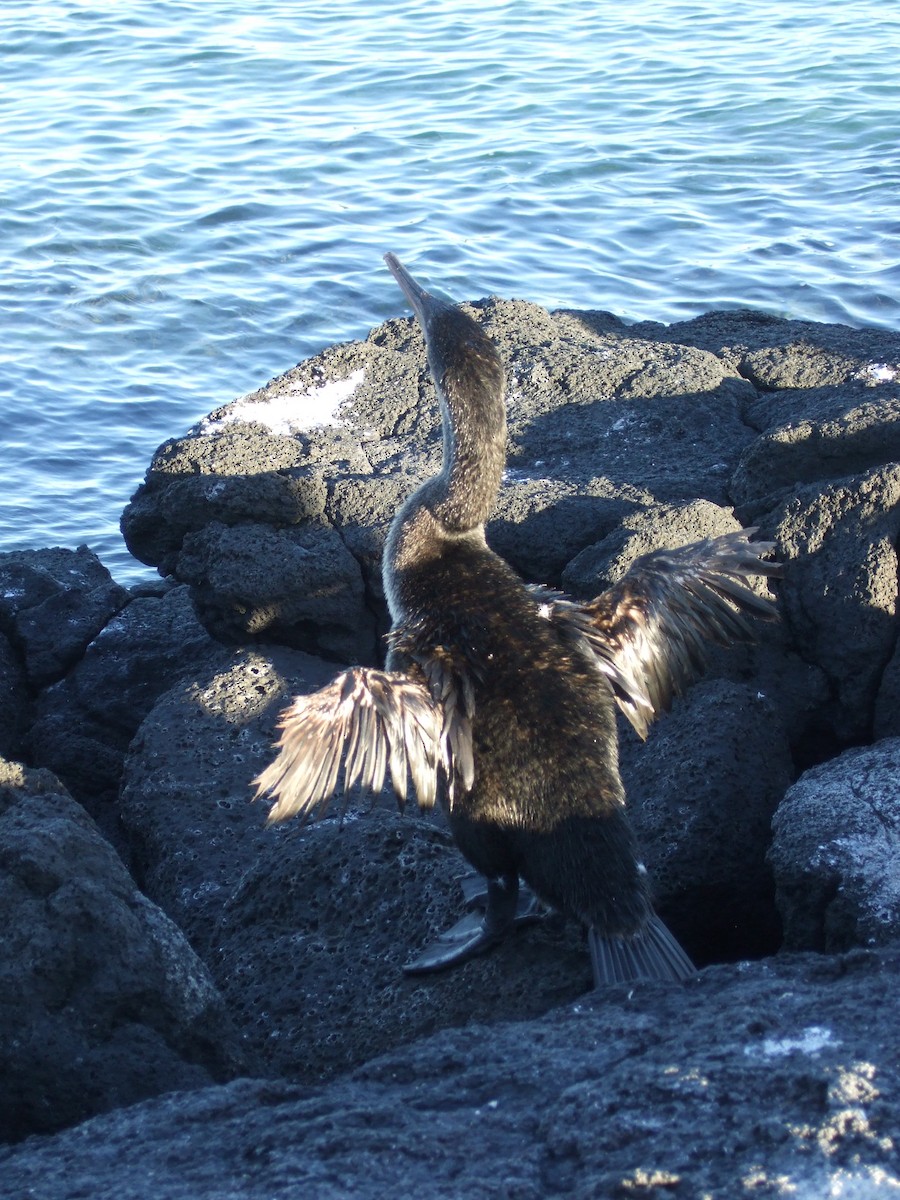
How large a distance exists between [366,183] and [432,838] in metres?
9.20

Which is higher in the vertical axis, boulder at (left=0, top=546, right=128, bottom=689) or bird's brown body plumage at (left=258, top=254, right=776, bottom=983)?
bird's brown body plumage at (left=258, top=254, right=776, bottom=983)

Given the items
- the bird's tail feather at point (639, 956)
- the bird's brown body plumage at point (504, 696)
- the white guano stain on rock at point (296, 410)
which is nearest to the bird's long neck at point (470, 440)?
the bird's brown body plumage at point (504, 696)

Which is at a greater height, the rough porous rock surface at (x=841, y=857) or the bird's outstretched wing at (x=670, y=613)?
the bird's outstretched wing at (x=670, y=613)

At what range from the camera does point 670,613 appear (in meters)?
3.98

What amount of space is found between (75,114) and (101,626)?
9718mm

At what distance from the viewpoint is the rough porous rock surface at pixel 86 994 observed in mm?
2955

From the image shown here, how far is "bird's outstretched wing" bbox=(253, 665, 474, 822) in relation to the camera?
3229 mm

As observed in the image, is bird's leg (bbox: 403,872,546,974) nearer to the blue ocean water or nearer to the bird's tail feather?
the bird's tail feather

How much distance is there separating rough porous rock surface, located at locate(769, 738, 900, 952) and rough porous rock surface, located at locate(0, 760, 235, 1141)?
1352 millimetres

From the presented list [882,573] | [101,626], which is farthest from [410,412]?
[882,573]

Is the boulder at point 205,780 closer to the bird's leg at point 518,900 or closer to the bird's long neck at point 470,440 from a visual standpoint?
the bird's leg at point 518,900

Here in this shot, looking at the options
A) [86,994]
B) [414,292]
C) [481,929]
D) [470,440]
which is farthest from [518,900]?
[414,292]

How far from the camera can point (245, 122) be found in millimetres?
13656

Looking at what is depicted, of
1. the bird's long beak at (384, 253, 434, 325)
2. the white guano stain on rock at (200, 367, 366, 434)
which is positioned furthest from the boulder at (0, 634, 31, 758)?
the bird's long beak at (384, 253, 434, 325)
